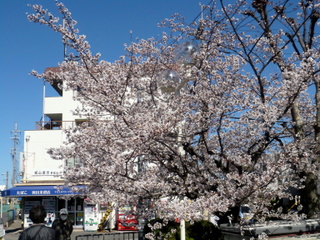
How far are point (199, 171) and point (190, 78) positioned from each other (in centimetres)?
183

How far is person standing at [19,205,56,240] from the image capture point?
15.2ft

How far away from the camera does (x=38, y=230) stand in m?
4.67

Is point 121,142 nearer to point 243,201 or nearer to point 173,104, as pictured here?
point 173,104

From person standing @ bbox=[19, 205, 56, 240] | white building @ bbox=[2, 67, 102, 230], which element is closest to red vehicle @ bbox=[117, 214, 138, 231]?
person standing @ bbox=[19, 205, 56, 240]

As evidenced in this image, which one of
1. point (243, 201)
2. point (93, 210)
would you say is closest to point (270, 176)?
point (243, 201)

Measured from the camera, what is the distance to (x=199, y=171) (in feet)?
23.8

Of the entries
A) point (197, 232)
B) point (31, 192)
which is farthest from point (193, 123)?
point (31, 192)

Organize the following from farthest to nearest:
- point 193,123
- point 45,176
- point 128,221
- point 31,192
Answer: point 45,176 < point 31,192 < point 128,221 < point 193,123

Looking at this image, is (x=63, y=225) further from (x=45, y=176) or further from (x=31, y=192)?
(x=45, y=176)

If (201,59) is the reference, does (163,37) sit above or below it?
above

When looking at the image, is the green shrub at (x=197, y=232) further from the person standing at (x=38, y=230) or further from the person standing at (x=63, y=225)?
the person standing at (x=38, y=230)

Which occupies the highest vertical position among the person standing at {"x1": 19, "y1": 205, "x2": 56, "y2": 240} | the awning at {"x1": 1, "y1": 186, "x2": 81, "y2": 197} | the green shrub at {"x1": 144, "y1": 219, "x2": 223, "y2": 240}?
the awning at {"x1": 1, "y1": 186, "x2": 81, "y2": 197}

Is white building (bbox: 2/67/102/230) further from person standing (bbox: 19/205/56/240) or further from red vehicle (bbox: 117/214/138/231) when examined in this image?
person standing (bbox: 19/205/56/240)

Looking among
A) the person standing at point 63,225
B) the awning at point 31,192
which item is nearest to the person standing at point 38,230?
the person standing at point 63,225
